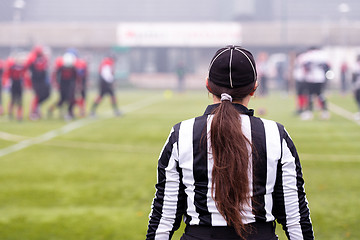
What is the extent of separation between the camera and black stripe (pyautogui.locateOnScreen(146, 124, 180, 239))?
2.47 meters

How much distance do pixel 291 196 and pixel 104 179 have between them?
588 centimetres

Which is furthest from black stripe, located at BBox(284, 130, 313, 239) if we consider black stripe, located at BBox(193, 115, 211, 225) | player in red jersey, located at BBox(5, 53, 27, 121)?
player in red jersey, located at BBox(5, 53, 27, 121)

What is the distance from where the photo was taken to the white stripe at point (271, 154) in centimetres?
240

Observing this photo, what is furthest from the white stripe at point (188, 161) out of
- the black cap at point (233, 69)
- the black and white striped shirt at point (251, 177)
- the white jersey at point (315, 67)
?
the white jersey at point (315, 67)

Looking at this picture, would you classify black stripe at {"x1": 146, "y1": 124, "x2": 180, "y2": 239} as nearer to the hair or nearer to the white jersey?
the hair

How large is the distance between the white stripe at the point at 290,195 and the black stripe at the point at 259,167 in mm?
88

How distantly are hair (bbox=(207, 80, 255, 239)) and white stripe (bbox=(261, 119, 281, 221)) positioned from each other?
0.10 meters

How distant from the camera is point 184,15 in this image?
234 feet

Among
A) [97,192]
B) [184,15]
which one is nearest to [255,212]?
[97,192]

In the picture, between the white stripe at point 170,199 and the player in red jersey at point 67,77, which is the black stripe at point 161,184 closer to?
the white stripe at point 170,199

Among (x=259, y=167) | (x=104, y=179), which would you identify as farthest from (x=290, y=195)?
(x=104, y=179)

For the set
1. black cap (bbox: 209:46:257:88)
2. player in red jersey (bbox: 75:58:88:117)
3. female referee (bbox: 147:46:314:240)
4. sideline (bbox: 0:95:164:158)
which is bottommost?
sideline (bbox: 0:95:164:158)

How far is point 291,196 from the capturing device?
247 cm

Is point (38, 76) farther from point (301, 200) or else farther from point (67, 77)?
point (301, 200)
